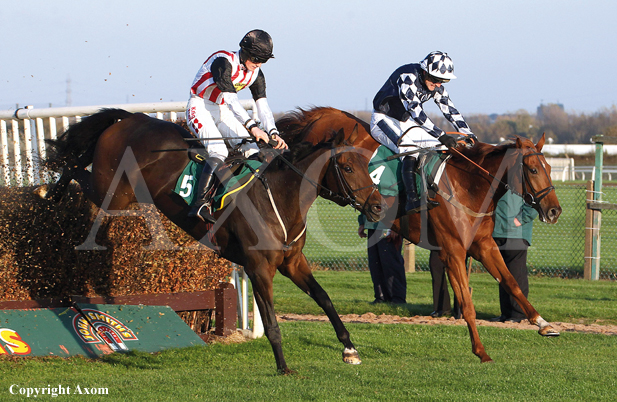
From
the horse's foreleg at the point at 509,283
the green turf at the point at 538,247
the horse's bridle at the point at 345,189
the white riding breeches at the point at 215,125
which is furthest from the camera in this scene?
the green turf at the point at 538,247

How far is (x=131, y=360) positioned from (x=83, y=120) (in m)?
2.32

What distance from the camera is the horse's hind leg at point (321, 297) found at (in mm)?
5535

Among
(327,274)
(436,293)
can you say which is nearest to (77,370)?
(436,293)

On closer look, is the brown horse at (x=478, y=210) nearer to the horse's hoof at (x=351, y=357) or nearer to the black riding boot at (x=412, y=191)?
the black riding boot at (x=412, y=191)

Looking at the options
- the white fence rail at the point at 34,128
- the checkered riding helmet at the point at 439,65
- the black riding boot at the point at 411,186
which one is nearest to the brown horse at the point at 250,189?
the white fence rail at the point at 34,128

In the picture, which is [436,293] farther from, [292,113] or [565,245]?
[565,245]

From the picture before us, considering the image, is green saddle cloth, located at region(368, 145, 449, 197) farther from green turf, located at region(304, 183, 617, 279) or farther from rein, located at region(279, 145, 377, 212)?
green turf, located at region(304, 183, 617, 279)

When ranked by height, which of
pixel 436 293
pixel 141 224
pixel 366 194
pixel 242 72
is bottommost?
pixel 436 293

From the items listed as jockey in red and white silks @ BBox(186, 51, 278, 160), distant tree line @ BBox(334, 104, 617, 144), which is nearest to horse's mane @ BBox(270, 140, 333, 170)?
jockey in red and white silks @ BBox(186, 51, 278, 160)

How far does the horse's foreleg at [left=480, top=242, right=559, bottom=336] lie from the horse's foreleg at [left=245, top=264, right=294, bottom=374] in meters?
2.23

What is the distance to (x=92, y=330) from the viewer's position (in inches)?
248

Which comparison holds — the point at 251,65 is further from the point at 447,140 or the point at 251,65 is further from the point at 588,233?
the point at 588,233

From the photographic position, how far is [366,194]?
16.8 ft

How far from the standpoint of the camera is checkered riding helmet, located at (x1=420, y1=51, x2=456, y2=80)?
6.39 meters
